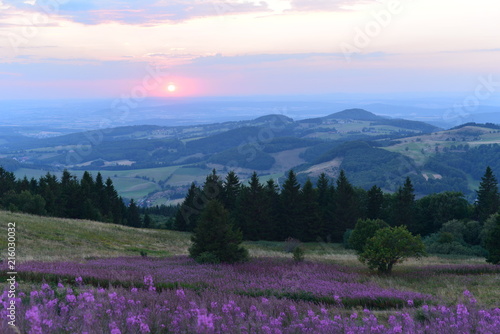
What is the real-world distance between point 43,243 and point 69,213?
1561 inches

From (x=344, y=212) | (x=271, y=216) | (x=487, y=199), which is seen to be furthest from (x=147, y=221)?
(x=487, y=199)

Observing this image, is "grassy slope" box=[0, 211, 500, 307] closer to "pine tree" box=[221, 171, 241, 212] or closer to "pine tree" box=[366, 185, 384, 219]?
"pine tree" box=[221, 171, 241, 212]

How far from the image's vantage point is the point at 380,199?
6881 cm

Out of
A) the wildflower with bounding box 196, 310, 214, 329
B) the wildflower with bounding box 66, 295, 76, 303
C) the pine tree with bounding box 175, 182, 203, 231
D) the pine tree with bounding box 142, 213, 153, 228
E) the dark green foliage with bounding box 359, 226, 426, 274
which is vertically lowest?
the pine tree with bounding box 142, 213, 153, 228

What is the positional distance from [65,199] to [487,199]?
70232 mm

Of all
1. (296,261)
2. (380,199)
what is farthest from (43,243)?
(380,199)

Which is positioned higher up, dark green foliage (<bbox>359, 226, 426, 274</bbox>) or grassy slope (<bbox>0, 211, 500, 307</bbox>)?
dark green foliage (<bbox>359, 226, 426, 274</bbox>)

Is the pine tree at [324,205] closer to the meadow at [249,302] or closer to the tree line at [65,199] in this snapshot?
the tree line at [65,199]

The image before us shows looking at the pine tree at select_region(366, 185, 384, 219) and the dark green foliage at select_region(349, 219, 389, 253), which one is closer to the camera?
the dark green foliage at select_region(349, 219, 389, 253)

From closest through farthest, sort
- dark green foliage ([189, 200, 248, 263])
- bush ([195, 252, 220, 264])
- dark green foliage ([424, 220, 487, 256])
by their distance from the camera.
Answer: bush ([195, 252, 220, 264]), dark green foliage ([189, 200, 248, 263]), dark green foliage ([424, 220, 487, 256])

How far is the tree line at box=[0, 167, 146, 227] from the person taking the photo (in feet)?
193

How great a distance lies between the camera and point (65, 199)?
223 ft

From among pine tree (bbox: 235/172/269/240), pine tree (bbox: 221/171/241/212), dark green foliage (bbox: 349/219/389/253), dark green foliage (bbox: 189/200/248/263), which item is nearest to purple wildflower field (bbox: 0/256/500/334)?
dark green foliage (bbox: 189/200/248/263)

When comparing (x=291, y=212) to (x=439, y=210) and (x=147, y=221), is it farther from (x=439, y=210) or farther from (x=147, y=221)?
(x=147, y=221)
